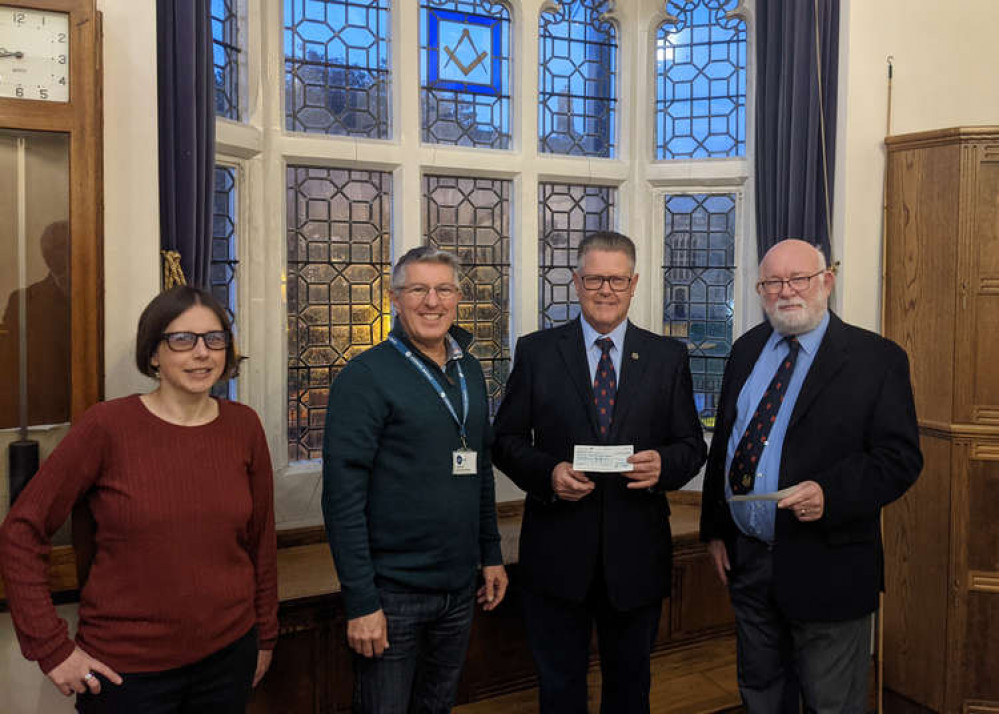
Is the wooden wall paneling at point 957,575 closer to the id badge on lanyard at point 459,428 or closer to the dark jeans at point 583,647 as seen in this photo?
the dark jeans at point 583,647

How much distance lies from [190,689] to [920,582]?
261 cm

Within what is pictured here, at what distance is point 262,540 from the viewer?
1.89 metres

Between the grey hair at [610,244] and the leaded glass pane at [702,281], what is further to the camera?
the leaded glass pane at [702,281]

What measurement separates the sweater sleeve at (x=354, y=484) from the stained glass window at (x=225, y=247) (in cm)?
136

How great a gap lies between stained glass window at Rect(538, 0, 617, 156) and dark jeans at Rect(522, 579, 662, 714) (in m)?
2.22

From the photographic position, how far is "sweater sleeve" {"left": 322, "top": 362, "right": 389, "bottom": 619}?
1.92m

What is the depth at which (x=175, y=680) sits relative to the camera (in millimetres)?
1680

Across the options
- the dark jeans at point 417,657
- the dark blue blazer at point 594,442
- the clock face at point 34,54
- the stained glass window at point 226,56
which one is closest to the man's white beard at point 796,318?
the dark blue blazer at point 594,442

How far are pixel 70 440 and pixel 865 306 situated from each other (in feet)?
9.31

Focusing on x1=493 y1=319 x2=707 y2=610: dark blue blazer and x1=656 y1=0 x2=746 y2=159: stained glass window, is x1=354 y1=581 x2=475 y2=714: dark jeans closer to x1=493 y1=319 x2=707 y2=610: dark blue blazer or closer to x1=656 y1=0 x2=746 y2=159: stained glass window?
x1=493 y1=319 x2=707 y2=610: dark blue blazer

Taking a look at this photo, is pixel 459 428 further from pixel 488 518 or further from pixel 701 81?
pixel 701 81

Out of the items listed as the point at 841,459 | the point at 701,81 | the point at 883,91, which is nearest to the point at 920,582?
the point at 841,459

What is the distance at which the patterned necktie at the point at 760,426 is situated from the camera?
→ 7.20ft

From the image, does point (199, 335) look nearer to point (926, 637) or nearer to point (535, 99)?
point (535, 99)
